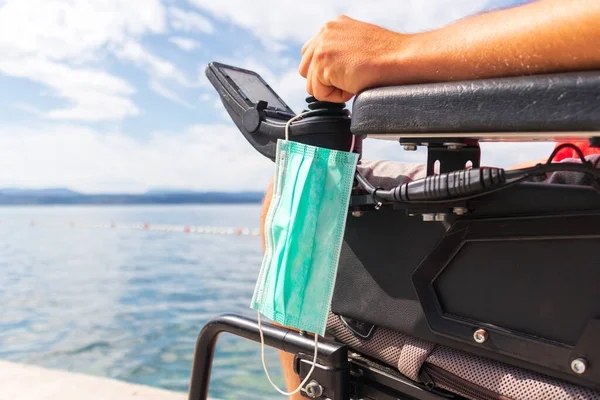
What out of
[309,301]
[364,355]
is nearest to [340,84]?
[309,301]

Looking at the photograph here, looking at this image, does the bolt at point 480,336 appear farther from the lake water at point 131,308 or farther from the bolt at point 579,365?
the lake water at point 131,308

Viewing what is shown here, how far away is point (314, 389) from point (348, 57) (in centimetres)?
43

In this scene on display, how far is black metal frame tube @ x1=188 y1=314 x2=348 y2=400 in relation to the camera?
0.75m

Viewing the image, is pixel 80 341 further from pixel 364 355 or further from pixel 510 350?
pixel 510 350

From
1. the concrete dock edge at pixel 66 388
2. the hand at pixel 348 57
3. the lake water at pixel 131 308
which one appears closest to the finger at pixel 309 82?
the hand at pixel 348 57

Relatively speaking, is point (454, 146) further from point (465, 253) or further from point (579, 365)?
point (579, 365)

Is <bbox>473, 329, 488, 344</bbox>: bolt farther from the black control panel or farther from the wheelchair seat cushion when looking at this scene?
the black control panel

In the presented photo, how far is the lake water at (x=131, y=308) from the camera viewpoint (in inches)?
113

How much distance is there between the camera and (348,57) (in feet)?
2.11

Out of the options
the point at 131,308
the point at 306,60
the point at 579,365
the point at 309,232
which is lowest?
the point at 131,308

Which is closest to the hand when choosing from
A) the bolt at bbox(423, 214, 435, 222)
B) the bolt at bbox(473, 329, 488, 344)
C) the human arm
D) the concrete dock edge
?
the human arm

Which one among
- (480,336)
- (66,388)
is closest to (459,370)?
(480,336)

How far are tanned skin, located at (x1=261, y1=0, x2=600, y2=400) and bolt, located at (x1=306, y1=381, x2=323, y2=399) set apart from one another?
1.23 feet

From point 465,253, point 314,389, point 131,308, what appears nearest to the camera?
point 465,253
